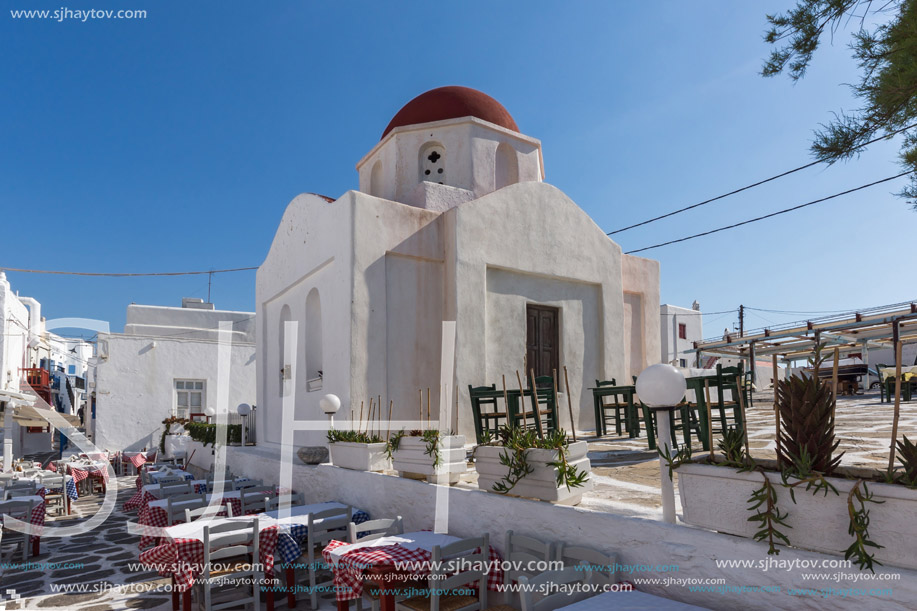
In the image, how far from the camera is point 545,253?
10.6 metres

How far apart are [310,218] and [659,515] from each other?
8417 mm

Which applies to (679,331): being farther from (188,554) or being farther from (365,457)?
(188,554)

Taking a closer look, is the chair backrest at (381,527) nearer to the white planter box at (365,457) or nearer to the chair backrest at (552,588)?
the white planter box at (365,457)

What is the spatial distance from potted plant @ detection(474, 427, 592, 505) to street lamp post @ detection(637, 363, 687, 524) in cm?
85

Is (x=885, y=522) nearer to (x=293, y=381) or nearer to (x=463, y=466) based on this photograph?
(x=463, y=466)

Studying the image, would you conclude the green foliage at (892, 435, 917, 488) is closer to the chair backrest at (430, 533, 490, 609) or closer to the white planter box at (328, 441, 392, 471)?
the chair backrest at (430, 533, 490, 609)

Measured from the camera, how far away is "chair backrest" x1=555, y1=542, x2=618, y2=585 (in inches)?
138

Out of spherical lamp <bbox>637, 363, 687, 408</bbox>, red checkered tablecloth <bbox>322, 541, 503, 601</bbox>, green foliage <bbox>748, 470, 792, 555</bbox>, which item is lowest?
red checkered tablecloth <bbox>322, 541, 503, 601</bbox>

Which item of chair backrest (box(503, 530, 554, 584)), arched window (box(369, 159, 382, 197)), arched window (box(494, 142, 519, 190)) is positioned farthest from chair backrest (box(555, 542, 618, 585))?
arched window (box(369, 159, 382, 197))

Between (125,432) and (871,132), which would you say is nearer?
(871,132)

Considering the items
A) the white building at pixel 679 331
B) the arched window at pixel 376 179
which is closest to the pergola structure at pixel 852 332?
the white building at pixel 679 331

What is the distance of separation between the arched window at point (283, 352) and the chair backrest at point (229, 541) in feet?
21.1

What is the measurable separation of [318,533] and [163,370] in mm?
18482

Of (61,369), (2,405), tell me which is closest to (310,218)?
(2,405)
